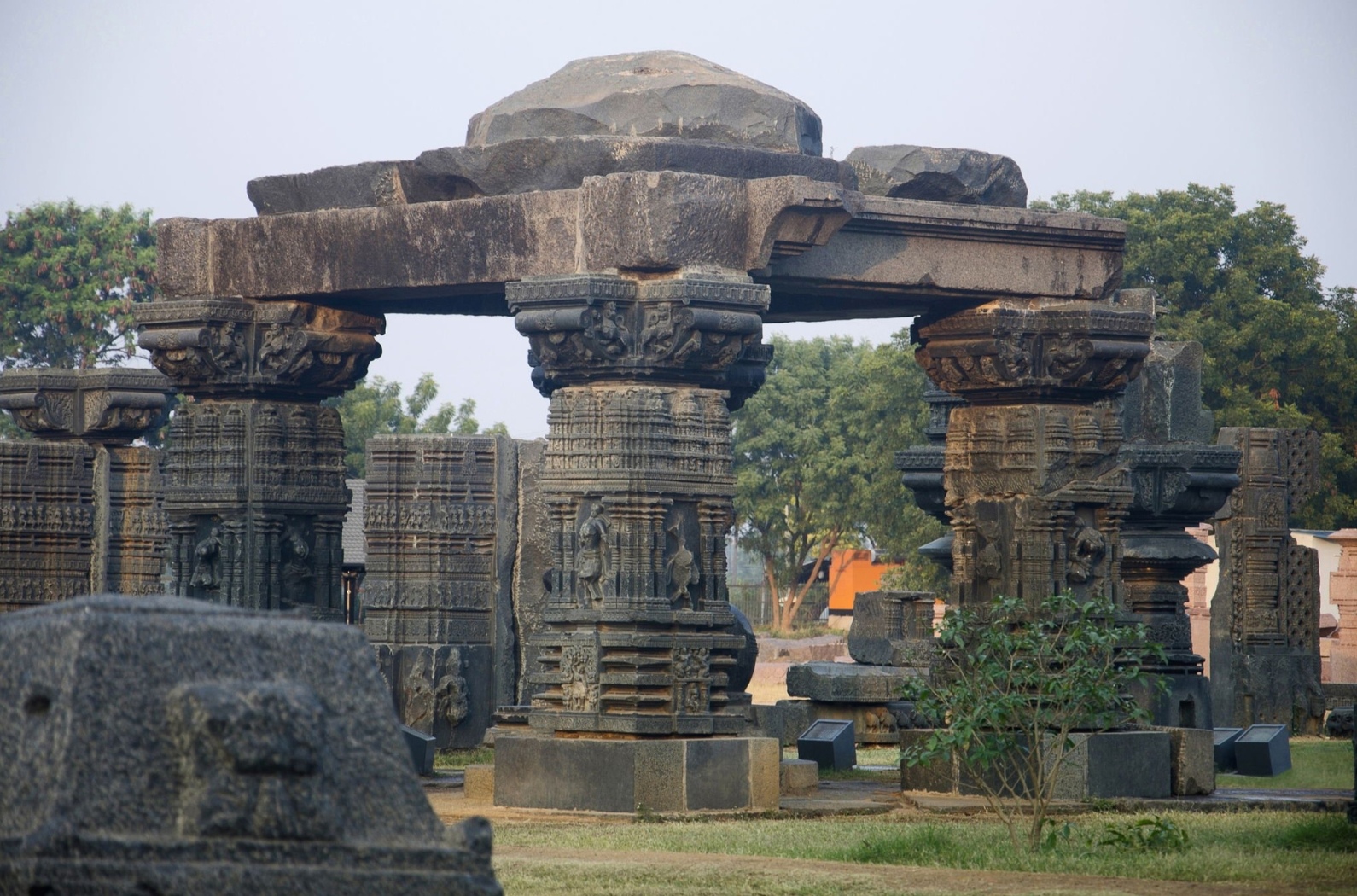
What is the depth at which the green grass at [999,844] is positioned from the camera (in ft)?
28.1

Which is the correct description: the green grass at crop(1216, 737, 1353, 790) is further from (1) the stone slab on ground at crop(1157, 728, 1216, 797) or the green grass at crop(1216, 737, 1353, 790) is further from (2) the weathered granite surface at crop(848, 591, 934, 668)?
(2) the weathered granite surface at crop(848, 591, 934, 668)

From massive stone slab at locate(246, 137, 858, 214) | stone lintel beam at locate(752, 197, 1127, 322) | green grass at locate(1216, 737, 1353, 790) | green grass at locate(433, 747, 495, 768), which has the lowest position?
green grass at locate(433, 747, 495, 768)

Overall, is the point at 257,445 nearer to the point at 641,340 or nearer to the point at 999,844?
the point at 641,340

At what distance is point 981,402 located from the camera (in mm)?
13227

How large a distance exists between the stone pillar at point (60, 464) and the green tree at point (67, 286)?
27542 mm

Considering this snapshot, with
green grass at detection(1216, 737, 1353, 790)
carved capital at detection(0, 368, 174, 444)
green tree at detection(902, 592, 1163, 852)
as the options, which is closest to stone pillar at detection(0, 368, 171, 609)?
carved capital at detection(0, 368, 174, 444)

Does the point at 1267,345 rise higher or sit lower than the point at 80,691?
higher

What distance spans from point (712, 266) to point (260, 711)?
6941 mm

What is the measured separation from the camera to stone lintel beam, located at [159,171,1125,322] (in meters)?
11.3

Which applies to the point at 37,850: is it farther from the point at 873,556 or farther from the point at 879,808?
the point at 873,556

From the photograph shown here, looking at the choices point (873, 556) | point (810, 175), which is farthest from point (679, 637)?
point (873, 556)

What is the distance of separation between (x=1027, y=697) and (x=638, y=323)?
8.83 feet

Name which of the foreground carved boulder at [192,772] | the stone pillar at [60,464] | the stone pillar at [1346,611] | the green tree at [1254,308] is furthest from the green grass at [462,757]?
the green tree at [1254,308]

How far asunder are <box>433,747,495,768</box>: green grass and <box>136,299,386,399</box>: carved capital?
3.51 m
